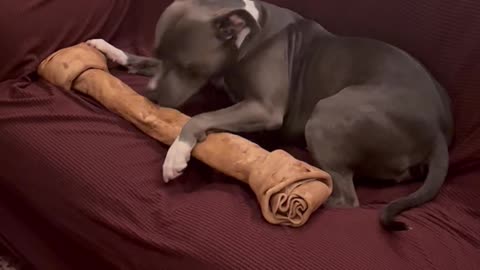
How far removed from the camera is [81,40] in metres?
2.28

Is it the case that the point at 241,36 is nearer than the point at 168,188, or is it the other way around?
the point at 168,188

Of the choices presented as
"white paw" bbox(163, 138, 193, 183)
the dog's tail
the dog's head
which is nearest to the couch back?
the dog's tail

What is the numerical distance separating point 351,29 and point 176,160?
2.30 ft

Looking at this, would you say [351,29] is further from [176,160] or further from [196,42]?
[176,160]

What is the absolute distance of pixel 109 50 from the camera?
221cm

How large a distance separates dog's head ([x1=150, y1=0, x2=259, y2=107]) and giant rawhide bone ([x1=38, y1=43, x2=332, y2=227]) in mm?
70

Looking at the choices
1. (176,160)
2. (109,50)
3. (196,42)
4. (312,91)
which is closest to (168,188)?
(176,160)

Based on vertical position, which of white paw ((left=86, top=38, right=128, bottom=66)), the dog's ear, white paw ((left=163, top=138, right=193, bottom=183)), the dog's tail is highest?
the dog's ear

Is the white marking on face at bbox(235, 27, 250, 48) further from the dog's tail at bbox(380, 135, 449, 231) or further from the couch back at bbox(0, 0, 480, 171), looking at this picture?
the dog's tail at bbox(380, 135, 449, 231)

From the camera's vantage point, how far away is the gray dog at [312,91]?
5.78 feet

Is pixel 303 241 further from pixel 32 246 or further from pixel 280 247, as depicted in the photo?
pixel 32 246

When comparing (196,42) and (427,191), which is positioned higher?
(196,42)

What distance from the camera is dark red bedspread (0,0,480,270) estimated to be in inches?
60.4

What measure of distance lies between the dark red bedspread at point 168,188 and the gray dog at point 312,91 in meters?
0.07
